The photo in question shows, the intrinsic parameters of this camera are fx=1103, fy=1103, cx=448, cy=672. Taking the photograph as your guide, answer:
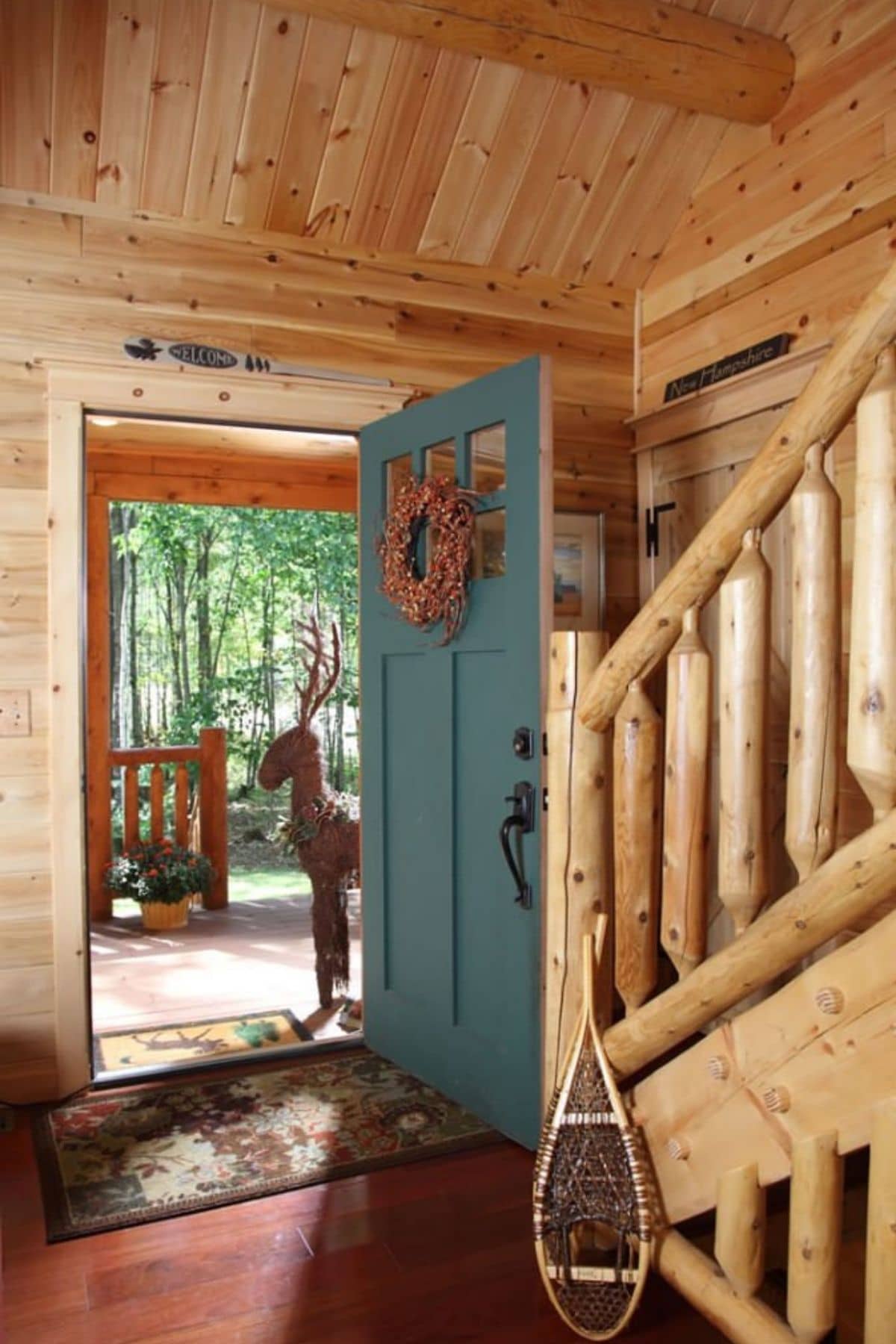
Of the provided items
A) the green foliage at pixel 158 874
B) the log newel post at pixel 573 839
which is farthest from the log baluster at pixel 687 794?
the green foliage at pixel 158 874

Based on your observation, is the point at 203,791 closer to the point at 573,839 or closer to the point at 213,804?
the point at 213,804

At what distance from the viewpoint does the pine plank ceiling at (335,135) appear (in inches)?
120

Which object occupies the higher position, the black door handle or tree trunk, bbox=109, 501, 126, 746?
tree trunk, bbox=109, 501, 126, 746

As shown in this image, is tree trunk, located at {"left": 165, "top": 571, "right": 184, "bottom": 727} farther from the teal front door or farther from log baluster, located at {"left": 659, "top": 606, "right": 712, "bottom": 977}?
log baluster, located at {"left": 659, "top": 606, "right": 712, "bottom": 977}

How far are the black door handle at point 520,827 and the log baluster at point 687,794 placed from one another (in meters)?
0.73

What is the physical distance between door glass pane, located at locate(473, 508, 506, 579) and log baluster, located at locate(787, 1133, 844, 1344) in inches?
71.1

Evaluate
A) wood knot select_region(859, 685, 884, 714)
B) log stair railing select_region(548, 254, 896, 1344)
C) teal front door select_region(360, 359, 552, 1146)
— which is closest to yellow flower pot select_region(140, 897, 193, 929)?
teal front door select_region(360, 359, 552, 1146)

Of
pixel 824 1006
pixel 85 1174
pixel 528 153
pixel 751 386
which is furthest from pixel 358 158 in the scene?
pixel 85 1174

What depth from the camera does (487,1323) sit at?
2260 mm

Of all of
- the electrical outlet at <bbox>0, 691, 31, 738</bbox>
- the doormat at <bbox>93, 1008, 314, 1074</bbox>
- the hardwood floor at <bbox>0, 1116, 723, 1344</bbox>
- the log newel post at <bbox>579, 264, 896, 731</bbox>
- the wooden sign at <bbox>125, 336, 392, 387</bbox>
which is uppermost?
the wooden sign at <bbox>125, 336, 392, 387</bbox>

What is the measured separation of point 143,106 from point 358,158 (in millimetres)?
679

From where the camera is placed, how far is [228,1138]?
122 inches

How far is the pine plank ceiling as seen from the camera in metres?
3.05

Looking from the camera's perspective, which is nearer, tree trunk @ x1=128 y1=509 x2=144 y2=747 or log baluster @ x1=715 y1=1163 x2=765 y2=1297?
log baluster @ x1=715 y1=1163 x2=765 y2=1297
